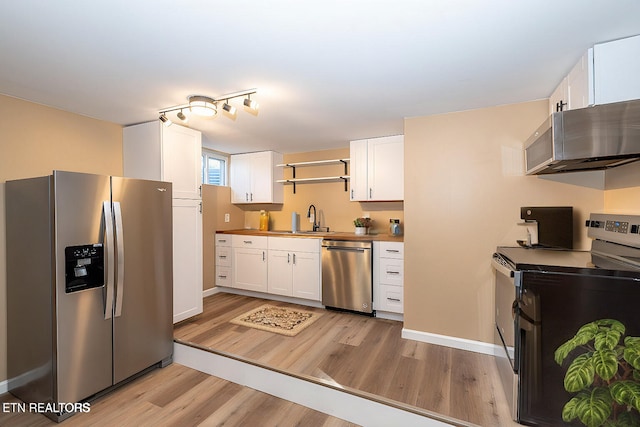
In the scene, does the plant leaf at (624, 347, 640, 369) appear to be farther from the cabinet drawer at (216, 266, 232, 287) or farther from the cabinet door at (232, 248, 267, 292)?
the cabinet drawer at (216, 266, 232, 287)

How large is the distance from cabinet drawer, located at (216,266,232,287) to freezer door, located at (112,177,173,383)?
5.41 ft

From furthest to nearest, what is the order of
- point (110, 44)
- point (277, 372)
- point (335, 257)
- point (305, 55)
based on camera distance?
point (335, 257), point (277, 372), point (305, 55), point (110, 44)

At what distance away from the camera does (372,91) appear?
2.25 m

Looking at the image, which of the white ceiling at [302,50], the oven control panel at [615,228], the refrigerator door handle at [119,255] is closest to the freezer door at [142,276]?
the refrigerator door handle at [119,255]

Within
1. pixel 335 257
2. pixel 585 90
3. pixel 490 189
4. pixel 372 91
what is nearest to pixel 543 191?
pixel 490 189

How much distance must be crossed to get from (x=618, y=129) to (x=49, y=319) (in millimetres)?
3501

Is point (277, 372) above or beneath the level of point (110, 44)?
beneath

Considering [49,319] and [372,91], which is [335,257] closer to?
[372,91]

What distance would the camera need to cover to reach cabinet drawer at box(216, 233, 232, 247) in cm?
426

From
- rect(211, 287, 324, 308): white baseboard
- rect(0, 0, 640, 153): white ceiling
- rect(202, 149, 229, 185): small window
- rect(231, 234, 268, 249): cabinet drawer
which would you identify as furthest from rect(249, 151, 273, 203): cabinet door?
rect(0, 0, 640, 153): white ceiling

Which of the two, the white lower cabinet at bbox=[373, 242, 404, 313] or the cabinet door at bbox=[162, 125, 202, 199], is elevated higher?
the cabinet door at bbox=[162, 125, 202, 199]

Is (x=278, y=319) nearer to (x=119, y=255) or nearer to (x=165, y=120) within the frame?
(x=119, y=255)

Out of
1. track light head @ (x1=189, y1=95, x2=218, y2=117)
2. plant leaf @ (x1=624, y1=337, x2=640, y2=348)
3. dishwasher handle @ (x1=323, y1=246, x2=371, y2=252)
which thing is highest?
track light head @ (x1=189, y1=95, x2=218, y2=117)

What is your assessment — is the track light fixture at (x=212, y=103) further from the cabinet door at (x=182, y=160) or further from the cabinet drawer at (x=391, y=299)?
the cabinet drawer at (x=391, y=299)
